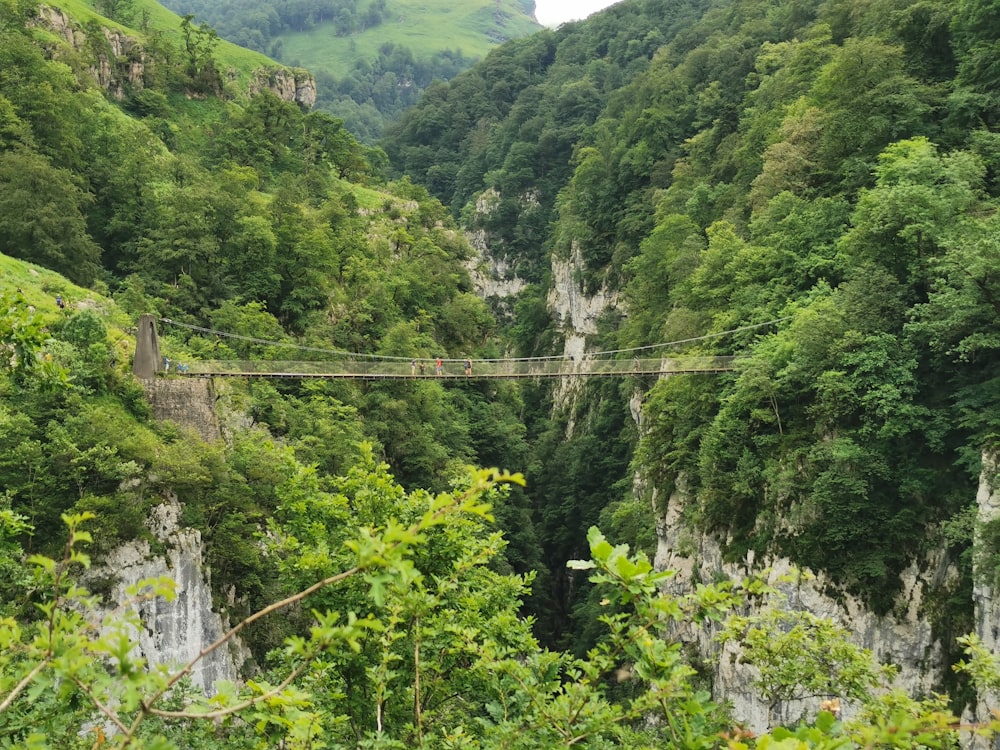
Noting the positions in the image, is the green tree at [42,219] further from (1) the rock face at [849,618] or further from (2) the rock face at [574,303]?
(2) the rock face at [574,303]

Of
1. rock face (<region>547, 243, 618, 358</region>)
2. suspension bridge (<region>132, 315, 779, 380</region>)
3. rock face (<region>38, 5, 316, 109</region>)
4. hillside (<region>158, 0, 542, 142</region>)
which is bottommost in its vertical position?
suspension bridge (<region>132, 315, 779, 380</region>)

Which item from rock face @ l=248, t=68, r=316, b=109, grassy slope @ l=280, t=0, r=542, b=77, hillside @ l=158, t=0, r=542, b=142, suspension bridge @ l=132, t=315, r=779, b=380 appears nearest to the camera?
suspension bridge @ l=132, t=315, r=779, b=380

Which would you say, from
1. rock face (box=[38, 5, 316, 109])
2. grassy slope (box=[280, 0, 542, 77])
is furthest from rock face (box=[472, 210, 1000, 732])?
grassy slope (box=[280, 0, 542, 77])

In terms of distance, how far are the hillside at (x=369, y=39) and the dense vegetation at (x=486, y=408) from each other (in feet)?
299

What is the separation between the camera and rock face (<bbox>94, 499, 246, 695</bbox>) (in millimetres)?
13727

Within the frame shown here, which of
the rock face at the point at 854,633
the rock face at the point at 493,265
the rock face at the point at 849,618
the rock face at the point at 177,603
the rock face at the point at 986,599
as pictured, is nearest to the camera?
the rock face at the point at 986,599

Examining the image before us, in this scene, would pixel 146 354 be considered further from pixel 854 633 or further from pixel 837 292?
pixel 854 633

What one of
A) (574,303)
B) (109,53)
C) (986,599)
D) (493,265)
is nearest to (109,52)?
(109,53)

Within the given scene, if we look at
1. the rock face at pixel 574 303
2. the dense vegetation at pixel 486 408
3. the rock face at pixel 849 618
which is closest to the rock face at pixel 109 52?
the dense vegetation at pixel 486 408

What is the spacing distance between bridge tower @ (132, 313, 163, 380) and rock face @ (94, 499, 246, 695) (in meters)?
3.08

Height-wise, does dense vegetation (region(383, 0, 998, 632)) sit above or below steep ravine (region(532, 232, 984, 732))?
above

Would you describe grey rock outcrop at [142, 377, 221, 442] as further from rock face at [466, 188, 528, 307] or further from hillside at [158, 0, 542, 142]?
hillside at [158, 0, 542, 142]

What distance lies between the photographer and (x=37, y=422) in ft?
44.6

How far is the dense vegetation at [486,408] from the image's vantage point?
168 inches
